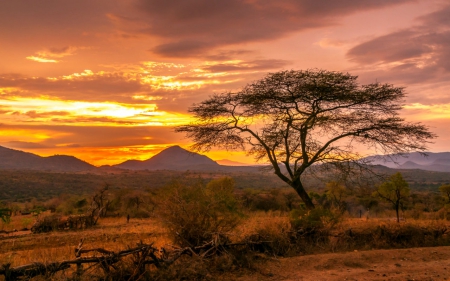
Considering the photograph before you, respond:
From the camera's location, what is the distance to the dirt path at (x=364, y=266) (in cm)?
859

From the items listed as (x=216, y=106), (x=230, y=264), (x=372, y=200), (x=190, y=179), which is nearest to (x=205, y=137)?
(x=216, y=106)

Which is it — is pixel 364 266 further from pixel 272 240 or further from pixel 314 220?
pixel 314 220

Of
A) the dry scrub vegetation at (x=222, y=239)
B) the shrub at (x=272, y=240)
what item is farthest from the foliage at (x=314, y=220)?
the shrub at (x=272, y=240)

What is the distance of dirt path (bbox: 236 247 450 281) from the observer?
8586 millimetres

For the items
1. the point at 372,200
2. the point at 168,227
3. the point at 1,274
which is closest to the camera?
the point at 1,274

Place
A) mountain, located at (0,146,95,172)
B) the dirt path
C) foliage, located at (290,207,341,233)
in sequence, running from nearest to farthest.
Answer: the dirt path, foliage, located at (290,207,341,233), mountain, located at (0,146,95,172)

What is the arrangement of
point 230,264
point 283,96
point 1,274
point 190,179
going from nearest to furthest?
point 1,274
point 230,264
point 190,179
point 283,96

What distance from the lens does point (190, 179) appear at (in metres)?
12.0

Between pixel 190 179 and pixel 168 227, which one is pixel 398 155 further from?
pixel 168 227

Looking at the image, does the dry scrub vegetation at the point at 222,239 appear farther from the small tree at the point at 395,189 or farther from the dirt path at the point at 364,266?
the small tree at the point at 395,189

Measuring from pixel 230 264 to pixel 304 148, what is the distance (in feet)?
25.6

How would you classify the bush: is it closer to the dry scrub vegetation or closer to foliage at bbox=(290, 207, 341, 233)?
the dry scrub vegetation

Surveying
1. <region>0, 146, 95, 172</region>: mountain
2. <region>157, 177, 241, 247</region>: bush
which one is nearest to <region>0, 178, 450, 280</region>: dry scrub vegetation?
<region>157, 177, 241, 247</region>: bush

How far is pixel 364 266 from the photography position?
9.59 metres
